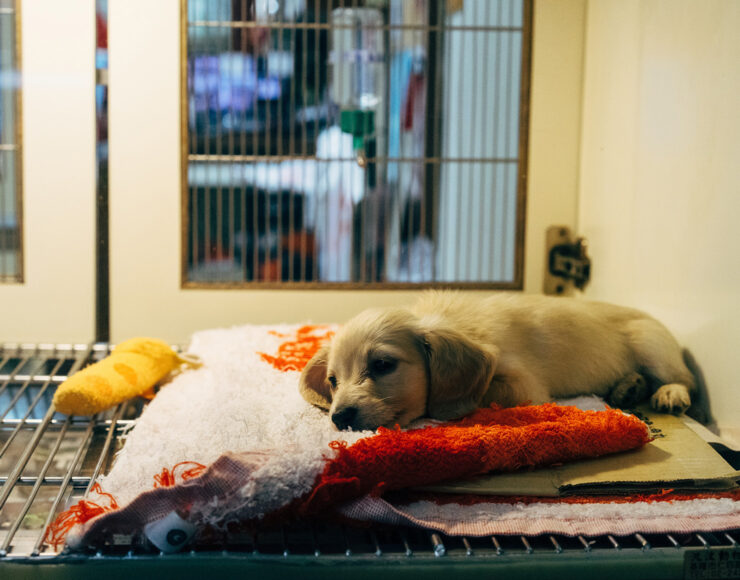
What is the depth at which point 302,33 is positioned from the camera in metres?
2.68

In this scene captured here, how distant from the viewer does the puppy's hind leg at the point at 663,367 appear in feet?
6.37

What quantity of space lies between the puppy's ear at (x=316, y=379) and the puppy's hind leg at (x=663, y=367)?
2.66 ft

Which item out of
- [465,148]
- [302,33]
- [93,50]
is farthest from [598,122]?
[93,50]

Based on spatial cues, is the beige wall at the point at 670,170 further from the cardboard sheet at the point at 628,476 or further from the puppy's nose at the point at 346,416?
the puppy's nose at the point at 346,416

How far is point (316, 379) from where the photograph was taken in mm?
1896

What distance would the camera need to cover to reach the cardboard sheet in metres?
1.43

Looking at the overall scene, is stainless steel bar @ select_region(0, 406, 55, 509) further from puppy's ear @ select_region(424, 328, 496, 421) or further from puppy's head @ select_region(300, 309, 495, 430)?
puppy's ear @ select_region(424, 328, 496, 421)

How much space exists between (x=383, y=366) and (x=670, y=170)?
1032 mm

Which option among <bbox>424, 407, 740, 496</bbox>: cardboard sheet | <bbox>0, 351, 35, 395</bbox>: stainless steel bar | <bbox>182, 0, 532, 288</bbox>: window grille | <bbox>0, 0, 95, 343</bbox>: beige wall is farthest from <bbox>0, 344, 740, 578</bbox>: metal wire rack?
<bbox>182, 0, 532, 288</bbox>: window grille

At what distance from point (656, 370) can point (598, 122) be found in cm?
99

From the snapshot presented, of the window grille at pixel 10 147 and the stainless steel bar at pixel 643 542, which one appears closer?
the stainless steel bar at pixel 643 542

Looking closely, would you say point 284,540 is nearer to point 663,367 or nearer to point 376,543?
point 376,543

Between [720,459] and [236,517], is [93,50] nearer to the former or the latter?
[236,517]

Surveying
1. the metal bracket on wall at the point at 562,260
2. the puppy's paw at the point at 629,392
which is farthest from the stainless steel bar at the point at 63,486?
the metal bracket on wall at the point at 562,260
